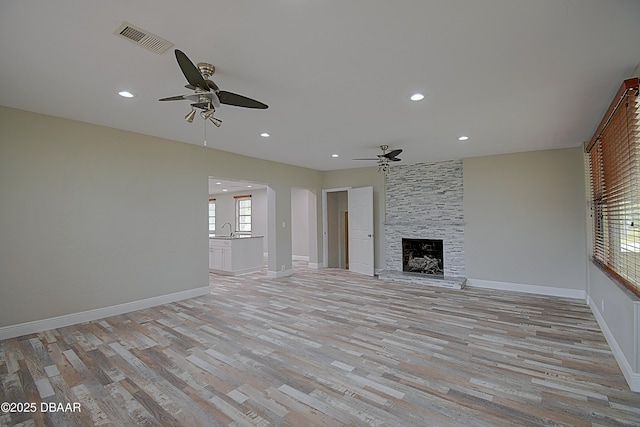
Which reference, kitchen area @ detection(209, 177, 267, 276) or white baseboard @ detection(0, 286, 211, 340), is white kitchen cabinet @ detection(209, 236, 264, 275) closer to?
kitchen area @ detection(209, 177, 267, 276)

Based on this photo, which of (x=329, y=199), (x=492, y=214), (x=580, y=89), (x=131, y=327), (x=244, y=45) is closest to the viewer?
(x=244, y=45)

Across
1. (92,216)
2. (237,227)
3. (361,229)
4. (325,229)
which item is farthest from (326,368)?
(237,227)

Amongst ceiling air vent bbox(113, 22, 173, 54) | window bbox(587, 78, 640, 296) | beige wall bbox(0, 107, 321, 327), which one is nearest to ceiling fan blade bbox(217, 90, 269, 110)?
ceiling air vent bbox(113, 22, 173, 54)

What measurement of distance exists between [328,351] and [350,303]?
1853mm

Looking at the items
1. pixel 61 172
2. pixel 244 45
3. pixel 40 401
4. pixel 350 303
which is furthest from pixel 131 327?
pixel 244 45

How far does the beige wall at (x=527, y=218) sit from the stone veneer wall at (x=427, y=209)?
20 cm

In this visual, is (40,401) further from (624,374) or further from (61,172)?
(624,374)

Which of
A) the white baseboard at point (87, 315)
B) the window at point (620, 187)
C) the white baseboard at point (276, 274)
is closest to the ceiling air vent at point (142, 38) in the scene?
the white baseboard at point (87, 315)

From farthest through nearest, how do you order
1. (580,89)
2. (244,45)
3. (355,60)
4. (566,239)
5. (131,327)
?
(566,239) → (131,327) → (580,89) → (355,60) → (244,45)

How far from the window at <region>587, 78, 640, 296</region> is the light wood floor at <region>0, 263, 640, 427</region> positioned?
949mm

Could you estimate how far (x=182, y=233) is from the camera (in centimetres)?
525

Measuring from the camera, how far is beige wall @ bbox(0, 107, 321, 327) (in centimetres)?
365

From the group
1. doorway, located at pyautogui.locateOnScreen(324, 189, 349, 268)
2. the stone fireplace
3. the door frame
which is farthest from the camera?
doorway, located at pyautogui.locateOnScreen(324, 189, 349, 268)

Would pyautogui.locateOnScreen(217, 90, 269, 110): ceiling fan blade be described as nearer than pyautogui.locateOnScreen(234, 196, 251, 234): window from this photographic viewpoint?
Yes
